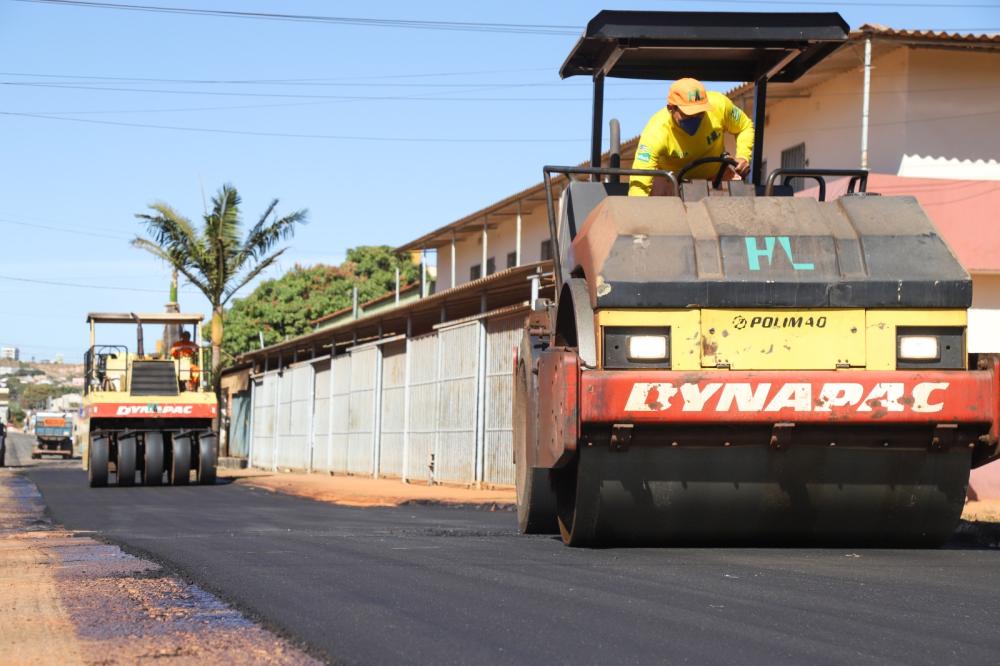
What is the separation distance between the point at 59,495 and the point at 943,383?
59.1 ft

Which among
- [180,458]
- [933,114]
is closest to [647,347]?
[933,114]

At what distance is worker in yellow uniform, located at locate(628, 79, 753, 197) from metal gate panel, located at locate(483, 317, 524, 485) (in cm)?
1451

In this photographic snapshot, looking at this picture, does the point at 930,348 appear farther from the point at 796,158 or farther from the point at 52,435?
the point at 52,435

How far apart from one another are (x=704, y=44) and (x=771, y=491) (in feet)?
11.5

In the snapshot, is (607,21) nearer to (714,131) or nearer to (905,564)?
(714,131)

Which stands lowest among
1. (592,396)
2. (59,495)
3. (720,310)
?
(59,495)

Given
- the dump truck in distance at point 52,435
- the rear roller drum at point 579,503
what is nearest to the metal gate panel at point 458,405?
the rear roller drum at point 579,503

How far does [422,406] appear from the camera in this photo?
1164 inches

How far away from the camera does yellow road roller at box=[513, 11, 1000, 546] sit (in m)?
6.93

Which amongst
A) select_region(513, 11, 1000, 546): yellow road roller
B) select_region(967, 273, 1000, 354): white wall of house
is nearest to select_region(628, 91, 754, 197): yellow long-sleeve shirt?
select_region(513, 11, 1000, 546): yellow road roller

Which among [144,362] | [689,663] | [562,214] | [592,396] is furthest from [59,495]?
[689,663]

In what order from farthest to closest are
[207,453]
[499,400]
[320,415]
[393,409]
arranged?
1. [320,415]
2. [393,409]
3. [207,453]
4. [499,400]

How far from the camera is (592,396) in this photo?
22.7ft

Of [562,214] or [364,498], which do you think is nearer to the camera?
[562,214]
